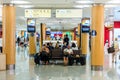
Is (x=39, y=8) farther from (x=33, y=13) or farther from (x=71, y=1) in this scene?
(x=71, y=1)

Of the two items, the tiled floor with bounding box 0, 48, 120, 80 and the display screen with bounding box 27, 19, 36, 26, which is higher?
the display screen with bounding box 27, 19, 36, 26

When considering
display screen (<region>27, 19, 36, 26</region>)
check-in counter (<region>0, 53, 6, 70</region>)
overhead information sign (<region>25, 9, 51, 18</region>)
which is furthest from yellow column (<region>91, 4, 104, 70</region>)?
display screen (<region>27, 19, 36, 26</region>)

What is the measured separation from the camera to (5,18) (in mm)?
13820

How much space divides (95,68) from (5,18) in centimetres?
525

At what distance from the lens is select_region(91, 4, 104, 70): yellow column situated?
45.4 ft

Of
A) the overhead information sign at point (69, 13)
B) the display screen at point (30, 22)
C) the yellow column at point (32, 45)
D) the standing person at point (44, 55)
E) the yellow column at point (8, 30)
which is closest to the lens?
the yellow column at point (8, 30)

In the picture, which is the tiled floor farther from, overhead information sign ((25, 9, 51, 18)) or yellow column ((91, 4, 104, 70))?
overhead information sign ((25, 9, 51, 18))

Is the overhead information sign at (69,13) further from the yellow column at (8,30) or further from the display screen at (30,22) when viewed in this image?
the display screen at (30,22)

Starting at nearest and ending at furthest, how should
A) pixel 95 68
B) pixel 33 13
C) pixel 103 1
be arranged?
pixel 103 1 < pixel 95 68 < pixel 33 13

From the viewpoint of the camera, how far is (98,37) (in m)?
13.9

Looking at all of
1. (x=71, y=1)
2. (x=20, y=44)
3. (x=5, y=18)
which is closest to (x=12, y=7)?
(x=5, y=18)

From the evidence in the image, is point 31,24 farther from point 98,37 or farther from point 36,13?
point 98,37

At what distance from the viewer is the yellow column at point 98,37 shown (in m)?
13.8

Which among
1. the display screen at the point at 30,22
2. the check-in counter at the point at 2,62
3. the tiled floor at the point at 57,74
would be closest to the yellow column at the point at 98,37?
the tiled floor at the point at 57,74
